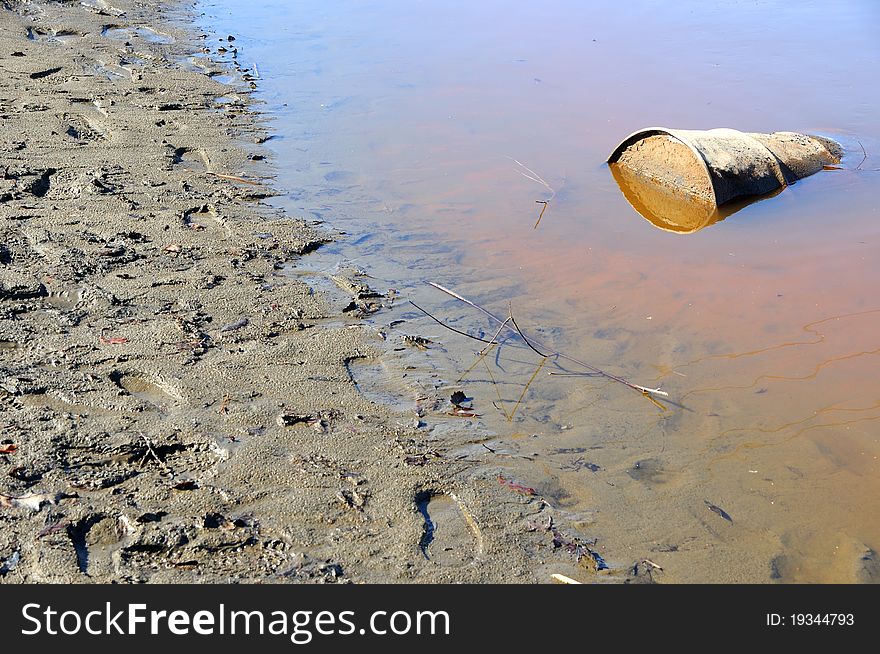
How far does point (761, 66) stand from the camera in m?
9.38

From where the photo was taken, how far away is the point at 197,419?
337 cm

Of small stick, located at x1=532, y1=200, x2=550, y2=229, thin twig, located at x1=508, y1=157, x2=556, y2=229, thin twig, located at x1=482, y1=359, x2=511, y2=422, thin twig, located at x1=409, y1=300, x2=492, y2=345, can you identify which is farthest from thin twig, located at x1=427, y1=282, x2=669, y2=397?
thin twig, located at x1=508, y1=157, x2=556, y2=229

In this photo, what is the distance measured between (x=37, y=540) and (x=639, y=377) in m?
2.74

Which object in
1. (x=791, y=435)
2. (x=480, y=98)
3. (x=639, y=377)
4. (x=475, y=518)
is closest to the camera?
(x=475, y=518)

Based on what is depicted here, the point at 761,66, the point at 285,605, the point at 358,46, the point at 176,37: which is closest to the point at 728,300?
the point at 285,605

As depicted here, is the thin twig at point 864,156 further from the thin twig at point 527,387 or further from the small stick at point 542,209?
the thin twig at point 527,387

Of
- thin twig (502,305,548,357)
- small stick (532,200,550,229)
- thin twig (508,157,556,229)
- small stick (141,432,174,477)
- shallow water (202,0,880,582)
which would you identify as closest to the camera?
small stick (141,432,174,477)

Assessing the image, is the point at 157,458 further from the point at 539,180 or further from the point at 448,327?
the point at 539,180

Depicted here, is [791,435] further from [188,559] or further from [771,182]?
[771,182]

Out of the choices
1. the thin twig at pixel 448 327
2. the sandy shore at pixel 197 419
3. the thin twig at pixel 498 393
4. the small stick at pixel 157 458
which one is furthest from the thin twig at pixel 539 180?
the small stick at pixel 157 458

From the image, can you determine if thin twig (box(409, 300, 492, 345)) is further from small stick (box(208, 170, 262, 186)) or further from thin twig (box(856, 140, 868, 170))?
thin twig (box(856, 140, 868, 170))

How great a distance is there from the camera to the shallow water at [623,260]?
3.32m

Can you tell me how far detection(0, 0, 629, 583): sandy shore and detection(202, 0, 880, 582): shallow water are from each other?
1.10ft

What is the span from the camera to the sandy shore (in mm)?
2768
